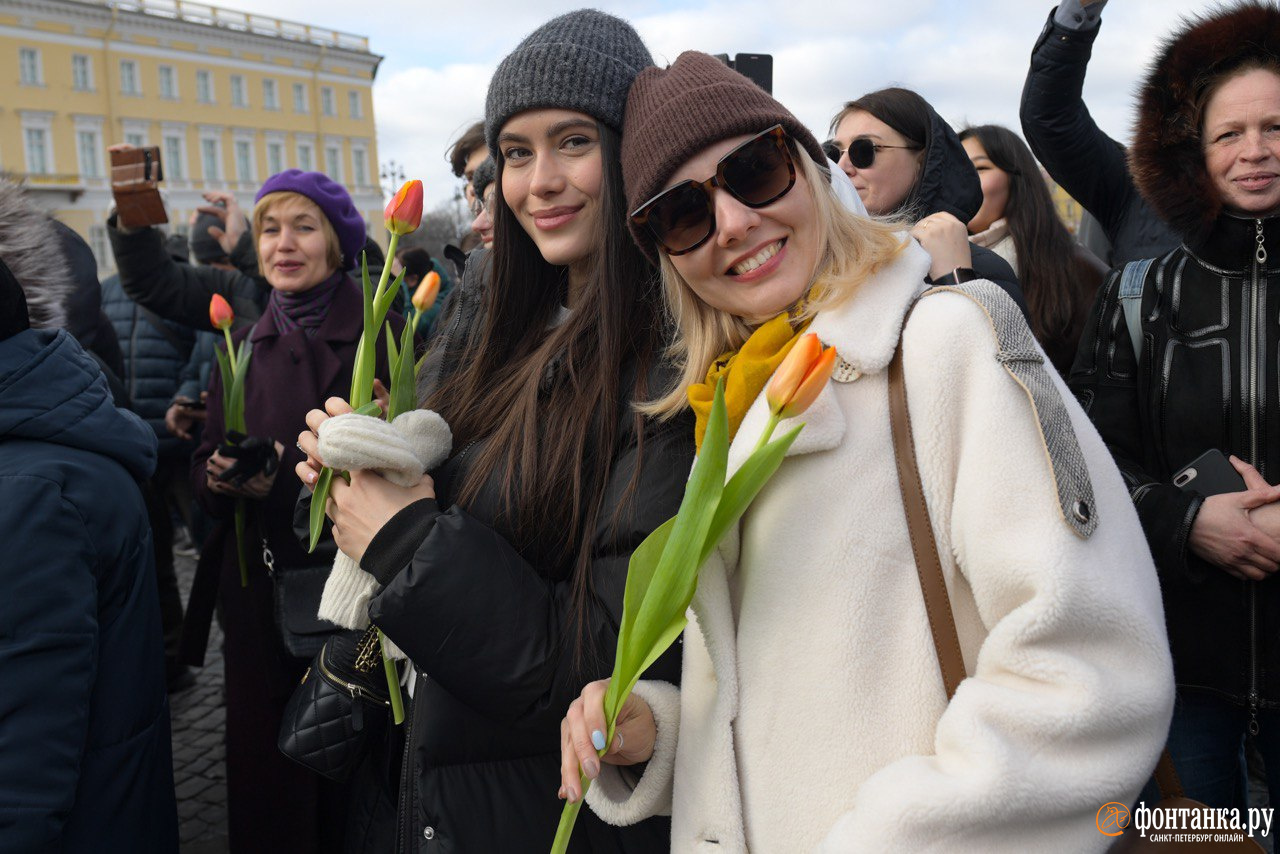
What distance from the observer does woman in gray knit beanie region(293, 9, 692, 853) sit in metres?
1.42

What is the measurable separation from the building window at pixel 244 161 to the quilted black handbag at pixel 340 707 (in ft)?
168

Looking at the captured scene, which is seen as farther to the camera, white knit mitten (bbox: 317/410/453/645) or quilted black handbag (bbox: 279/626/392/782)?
quilted black handbag (bbox: 279/626/392/782)

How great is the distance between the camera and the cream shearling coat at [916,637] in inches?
38.9

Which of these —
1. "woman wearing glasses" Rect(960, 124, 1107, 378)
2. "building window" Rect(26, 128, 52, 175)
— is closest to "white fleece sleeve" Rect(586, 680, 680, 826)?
"woman wearing glasses" Rect(960, 124, 1107, 378)

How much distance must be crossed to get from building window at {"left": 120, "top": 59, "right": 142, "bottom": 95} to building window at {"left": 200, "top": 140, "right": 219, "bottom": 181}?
11.6ft

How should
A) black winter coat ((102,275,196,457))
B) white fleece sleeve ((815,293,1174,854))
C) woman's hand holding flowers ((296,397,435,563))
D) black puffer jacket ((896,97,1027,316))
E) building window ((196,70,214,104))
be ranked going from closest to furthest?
white fleece sleeve ((815,293,1174,854)) < woman's hand holding flowers ((296,397,435,563)) < black puffer jacket ((896,97,1027,316)) < black winter coat ((102,275,196,457)) < building window ((196,70,214,104))

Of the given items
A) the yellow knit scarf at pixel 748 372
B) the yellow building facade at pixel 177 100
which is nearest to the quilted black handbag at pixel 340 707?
the yellow knit scarf at pixel 748 372

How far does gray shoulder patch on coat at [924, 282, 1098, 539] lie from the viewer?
102 centimetres

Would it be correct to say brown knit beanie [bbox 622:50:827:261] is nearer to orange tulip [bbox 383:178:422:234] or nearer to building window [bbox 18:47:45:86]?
orange tulip [bbox 383:178:422:234]

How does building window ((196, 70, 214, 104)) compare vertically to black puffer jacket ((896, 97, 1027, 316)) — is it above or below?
above

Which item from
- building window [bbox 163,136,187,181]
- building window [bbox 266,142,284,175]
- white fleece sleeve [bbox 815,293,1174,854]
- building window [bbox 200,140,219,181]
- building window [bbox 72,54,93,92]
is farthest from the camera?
building window [bbox 266,142,284,175]

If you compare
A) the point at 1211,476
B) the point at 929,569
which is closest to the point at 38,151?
the point at 1211,476

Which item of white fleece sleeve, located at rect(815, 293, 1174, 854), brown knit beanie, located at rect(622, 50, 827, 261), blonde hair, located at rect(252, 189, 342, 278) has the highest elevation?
blonde hair, located at rect(252, 189, 342, 278)

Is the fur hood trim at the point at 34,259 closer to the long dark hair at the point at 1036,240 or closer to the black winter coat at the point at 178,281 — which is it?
the black winter coat at the point at 178,281
